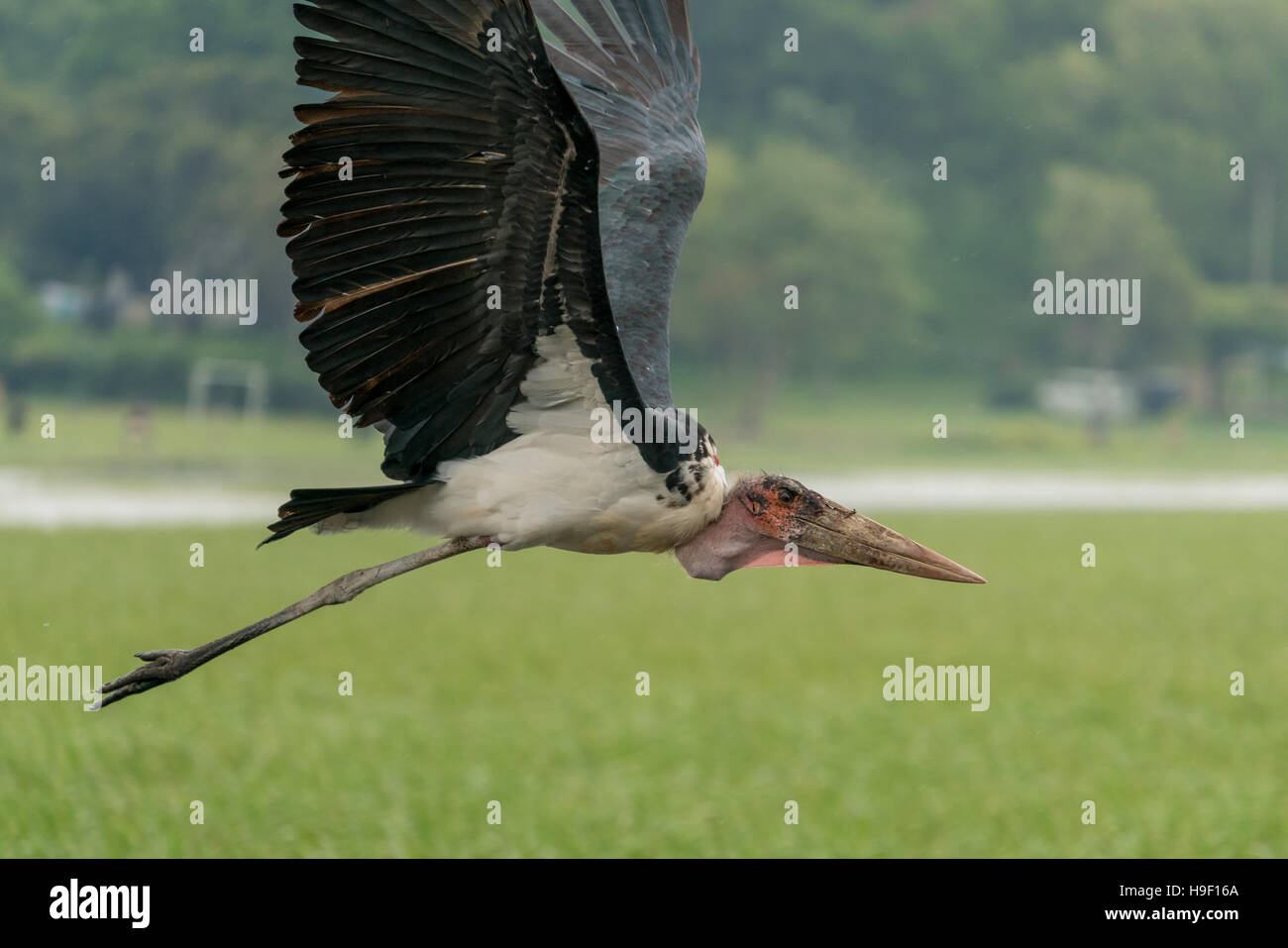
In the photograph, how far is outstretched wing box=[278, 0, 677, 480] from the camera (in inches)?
248

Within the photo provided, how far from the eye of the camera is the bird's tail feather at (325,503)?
6949mm

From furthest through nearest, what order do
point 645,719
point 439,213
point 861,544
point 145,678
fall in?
point 645,719, point 861,544, point 145,678, point 439,213

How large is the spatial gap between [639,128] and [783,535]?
3.16 meters

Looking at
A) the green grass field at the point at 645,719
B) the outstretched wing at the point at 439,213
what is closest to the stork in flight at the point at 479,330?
the outstretched wing at the point at 439,213

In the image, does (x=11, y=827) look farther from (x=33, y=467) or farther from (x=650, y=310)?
(x=33, y=467)

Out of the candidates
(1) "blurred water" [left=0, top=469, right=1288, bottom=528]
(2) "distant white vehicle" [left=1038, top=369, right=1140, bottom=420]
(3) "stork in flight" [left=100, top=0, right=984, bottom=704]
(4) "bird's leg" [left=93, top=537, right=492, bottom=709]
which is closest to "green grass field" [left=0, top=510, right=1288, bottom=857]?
(3) "stork in flight" [left=100, top=0, right=984, bottom=704]

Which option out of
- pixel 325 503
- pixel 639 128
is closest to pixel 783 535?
pixel 325 503

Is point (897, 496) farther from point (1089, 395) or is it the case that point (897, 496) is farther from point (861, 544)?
point (861, 544)

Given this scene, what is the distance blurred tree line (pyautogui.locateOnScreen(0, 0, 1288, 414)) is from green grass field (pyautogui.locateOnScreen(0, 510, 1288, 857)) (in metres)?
38.7

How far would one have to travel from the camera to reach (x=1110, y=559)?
42812 mm

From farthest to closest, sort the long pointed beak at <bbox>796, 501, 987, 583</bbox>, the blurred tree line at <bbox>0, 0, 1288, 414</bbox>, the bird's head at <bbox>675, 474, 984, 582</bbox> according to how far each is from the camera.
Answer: the blurred tree line at <bbox>0, 0, 1288, 414</bbox>, the bird's head at <bbox>675, 474, 984, 582</bbox>, the long pointed beak at <bbox>796, 501, 987, 583</bbox>

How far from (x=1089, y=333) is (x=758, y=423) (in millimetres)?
23152

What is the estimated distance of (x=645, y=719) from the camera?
22.4 metres

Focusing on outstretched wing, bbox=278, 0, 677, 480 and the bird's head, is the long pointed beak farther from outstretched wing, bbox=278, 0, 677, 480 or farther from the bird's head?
outstretched wing, bbox=278, 0, 677, 480
